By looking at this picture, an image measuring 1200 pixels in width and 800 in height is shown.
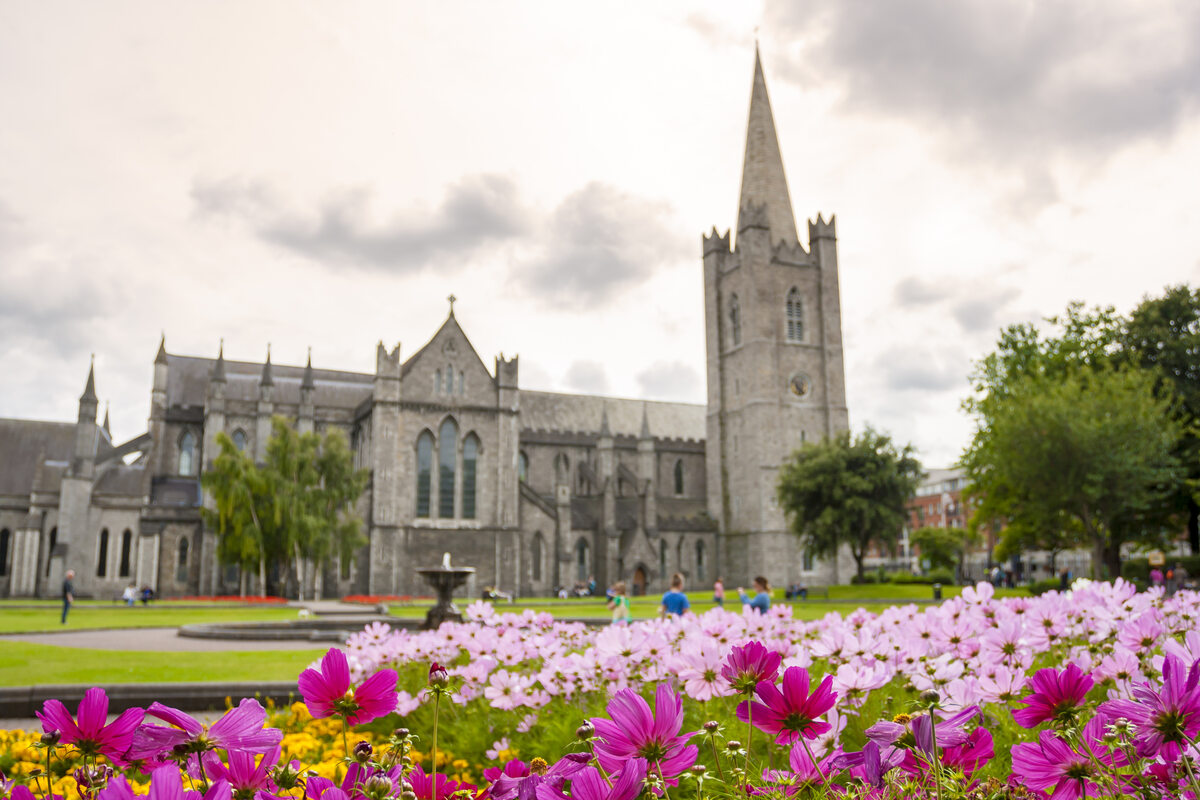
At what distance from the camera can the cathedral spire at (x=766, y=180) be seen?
211 feet

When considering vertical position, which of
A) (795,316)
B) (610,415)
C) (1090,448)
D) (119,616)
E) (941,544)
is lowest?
(119,616)

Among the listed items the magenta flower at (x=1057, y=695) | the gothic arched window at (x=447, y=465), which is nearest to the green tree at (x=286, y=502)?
the gothic arched window at (x=447, y=465)

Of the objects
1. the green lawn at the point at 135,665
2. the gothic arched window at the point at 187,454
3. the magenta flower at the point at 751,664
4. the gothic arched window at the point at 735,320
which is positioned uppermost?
the gothic arched window at the point at 735,320

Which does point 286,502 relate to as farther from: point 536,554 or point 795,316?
point 795,316

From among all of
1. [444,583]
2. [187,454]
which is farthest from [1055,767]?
[187,454]

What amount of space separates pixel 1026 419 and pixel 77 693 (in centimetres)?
3286

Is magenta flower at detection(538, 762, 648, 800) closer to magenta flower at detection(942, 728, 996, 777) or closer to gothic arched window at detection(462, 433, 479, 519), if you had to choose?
magenta flower at detection(942, 728, 996, 777)

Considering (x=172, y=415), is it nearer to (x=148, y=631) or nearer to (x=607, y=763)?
(x=148, y=631)

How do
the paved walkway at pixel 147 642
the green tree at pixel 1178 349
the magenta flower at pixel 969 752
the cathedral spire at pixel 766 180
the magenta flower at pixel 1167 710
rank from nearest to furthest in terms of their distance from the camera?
the magenta flower at pixel 1167 710 → the magenta flower at pixel 969 752 → the paved walkway at pixel 147 642 → the green tree at pixel 1178 349 → the cathedral spire at pixel 766 180

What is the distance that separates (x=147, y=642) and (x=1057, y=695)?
22.6 meters

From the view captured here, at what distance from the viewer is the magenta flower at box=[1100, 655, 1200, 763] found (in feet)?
5.55

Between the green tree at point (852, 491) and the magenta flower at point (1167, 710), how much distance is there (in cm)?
4390

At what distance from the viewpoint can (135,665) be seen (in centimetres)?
1481

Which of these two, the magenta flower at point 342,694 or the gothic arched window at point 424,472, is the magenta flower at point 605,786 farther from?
the gothic arched window at point 424,472
